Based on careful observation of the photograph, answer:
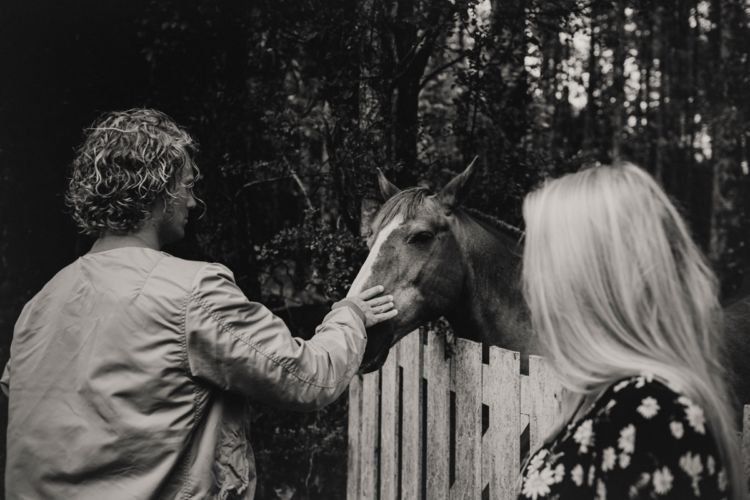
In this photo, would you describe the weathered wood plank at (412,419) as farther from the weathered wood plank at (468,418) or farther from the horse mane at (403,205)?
the horse mane at (403,205)

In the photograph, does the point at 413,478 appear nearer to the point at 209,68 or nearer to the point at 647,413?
the point at 647,413

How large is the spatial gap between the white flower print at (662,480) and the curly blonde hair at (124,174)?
1.59m

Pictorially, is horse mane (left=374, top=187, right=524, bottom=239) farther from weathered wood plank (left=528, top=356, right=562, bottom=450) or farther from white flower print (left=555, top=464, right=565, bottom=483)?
white flower print (left=555, top=464, right=565, bottom=483)

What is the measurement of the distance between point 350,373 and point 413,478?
169 cm

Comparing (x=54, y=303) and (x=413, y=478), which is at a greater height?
(x=54, y=303)

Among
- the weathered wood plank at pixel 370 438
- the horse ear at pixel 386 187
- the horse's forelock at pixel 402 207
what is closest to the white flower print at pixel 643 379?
the horse's forelock at pixel 402 207

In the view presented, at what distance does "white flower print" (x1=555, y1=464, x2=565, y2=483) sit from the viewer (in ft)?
4.95

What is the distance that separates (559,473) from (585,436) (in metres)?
0.10

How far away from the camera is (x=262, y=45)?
539 cm

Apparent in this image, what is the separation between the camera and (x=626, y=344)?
155cm

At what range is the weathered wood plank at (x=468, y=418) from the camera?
10.8ft

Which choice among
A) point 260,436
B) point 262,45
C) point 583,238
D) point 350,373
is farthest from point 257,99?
point 583,238

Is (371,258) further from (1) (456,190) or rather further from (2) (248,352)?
(2) (248,352)

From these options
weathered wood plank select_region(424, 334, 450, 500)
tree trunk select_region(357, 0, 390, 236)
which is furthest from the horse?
tree trunk select_region(357, 0, 390, 236)
